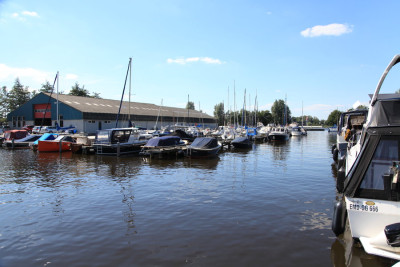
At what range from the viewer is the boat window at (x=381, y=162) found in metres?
5.39

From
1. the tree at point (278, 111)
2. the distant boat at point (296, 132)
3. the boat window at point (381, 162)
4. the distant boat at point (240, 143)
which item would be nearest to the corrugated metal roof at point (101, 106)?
the distant boat at point (296, 132)

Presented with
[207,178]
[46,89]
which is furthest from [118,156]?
[46,89]

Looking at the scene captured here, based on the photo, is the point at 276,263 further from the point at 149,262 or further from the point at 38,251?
the point at 38,251

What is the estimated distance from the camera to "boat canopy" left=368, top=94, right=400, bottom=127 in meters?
5.68

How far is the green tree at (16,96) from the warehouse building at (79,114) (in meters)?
25.3

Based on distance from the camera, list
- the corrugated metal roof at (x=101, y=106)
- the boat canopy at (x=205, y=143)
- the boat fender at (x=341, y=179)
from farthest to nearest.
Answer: the corrugated metal roof at (x=101, y=106)
the boat canopy at (x=205, y=143)
the boat fender at (x=341, y=179)

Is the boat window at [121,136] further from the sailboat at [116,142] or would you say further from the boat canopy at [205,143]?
the boat canopy at [205,143]

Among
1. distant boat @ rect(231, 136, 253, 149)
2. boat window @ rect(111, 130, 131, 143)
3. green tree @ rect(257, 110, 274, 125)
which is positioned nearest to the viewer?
boat window @ rect(111, 130, 131, 143)

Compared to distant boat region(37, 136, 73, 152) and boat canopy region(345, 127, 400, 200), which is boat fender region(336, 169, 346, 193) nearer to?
boat canopy region(345, 127, 400, 200)

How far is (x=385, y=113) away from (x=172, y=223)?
6.44 metres

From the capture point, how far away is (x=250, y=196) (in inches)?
476

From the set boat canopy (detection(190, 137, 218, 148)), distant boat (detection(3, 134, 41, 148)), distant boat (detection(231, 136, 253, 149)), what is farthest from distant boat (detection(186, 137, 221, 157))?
distant boat (detection(3, 134, 41, 148))

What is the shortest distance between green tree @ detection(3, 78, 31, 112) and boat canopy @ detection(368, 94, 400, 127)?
100976mm

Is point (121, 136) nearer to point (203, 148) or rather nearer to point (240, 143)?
point (203, 148)
